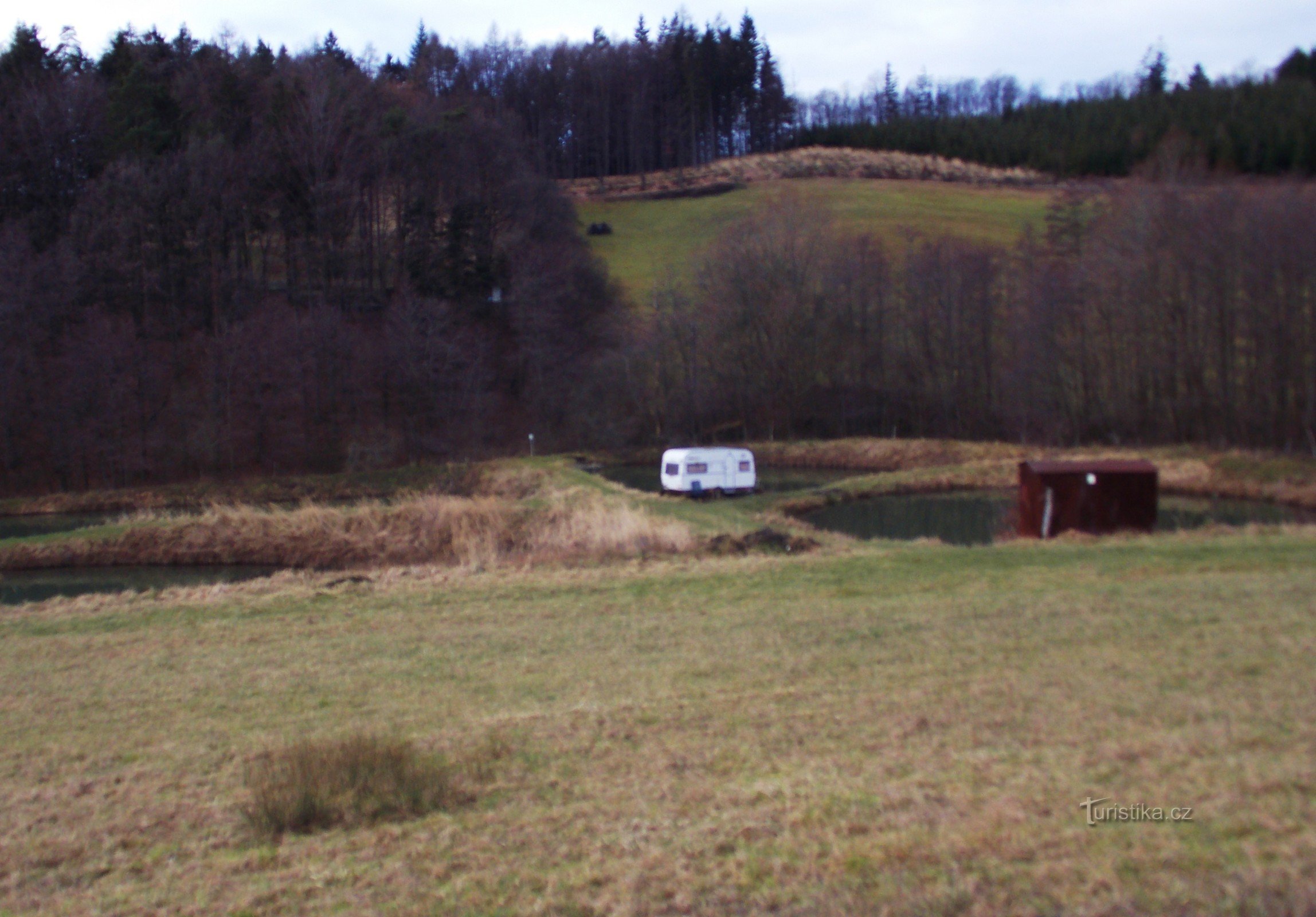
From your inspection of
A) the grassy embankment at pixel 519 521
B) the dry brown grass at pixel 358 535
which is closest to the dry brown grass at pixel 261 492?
the grassy embankment at pixel 519 521

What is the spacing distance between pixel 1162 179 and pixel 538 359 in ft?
105

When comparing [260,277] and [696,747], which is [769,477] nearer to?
[260,277]

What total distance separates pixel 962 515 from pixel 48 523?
31.7 m

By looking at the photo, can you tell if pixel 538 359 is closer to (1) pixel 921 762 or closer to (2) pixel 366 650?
(2) pixel 366 650

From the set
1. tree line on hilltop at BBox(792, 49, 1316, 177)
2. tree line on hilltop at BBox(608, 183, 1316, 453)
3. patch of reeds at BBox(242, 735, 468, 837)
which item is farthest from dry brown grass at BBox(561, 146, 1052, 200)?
patch of reeds at BBox(242, 735, 468, 837)

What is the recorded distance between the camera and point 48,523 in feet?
117

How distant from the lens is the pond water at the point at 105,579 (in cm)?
2286

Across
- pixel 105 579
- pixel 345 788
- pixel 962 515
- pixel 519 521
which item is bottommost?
pixel 105 579

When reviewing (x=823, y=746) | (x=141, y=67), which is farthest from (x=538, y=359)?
(x=823, y=746)

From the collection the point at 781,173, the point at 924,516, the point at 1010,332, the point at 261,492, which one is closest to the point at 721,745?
the point at 924,516

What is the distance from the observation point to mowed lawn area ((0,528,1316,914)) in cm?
450

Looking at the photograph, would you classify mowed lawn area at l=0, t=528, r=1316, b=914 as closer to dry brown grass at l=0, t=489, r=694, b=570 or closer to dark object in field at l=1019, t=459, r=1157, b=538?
dark object in field at l=1019, t=459, r=1157, b=538

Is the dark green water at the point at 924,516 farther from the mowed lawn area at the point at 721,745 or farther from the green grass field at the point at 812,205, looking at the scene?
the green grass field at the point at 812,205

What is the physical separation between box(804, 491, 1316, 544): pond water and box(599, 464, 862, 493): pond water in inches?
179
